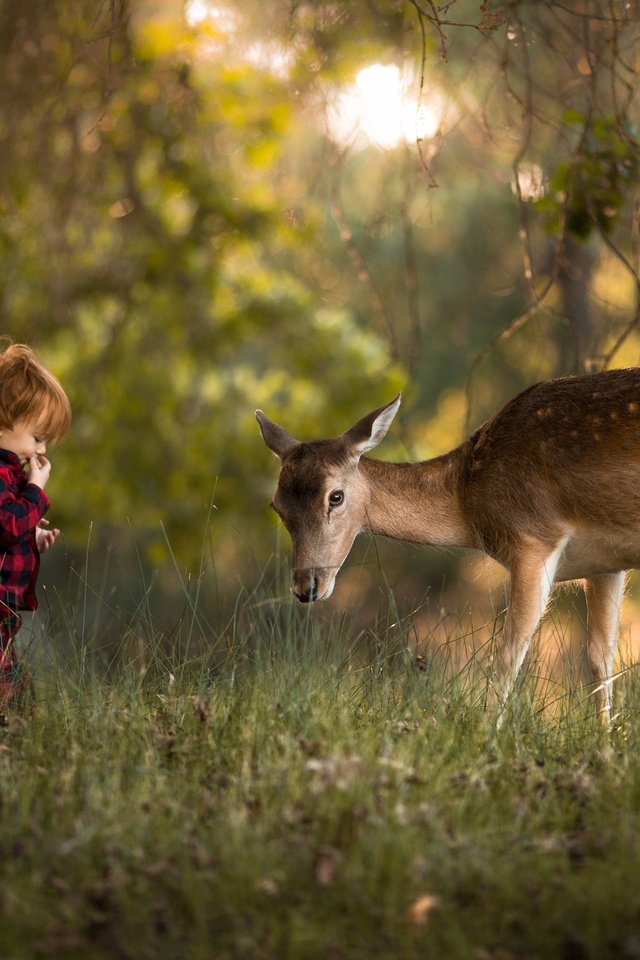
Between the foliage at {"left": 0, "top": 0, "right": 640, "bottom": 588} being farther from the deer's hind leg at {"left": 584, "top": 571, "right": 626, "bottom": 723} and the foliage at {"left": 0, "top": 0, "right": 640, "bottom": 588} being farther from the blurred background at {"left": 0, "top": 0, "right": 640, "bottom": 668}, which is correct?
the deer's hind leg at {"left": 584, "top": 571, "right": 626, "bottom": 723}

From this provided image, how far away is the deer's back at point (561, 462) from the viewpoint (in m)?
6.11

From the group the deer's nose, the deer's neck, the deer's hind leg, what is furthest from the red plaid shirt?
the deer's hind leg

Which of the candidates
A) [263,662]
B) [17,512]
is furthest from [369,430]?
[17,512]

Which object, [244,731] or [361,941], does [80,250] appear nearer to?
[244,731]

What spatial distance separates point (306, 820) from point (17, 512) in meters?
2.25

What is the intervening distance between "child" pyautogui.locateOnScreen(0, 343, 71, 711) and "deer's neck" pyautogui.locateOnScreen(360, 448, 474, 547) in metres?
1.75

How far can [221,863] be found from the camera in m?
3.65

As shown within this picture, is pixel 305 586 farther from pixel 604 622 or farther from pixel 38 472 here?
pixel 604 622

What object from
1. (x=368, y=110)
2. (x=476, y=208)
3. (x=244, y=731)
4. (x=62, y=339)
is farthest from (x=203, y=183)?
(x=476, y=208)

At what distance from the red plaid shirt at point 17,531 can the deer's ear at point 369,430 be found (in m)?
1.66

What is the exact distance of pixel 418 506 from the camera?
6.80 m

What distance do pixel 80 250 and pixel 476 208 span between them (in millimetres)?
16299

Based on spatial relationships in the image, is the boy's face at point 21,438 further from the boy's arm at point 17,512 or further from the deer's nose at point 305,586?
the deer's nose at point 305,586

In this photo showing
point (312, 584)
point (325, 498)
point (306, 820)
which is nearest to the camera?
point (306, 820)
